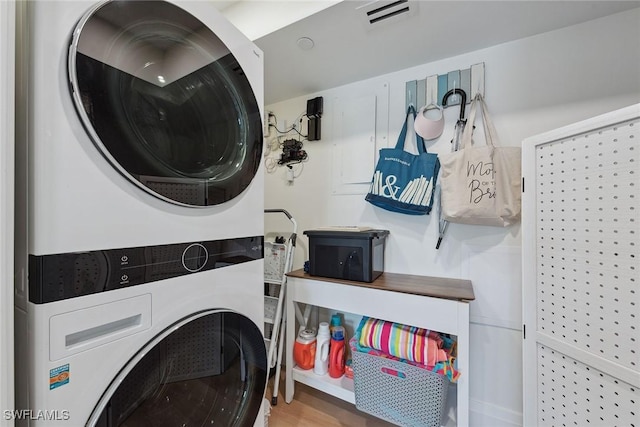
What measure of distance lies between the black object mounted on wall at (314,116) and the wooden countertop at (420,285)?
0.94 m

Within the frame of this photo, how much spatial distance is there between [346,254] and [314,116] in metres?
1.01

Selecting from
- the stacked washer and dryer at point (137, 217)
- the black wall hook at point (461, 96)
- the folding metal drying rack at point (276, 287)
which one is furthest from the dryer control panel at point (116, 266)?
the black wall hook at point (461, 96)

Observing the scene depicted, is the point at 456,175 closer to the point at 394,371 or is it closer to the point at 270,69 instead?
the point at 394,371

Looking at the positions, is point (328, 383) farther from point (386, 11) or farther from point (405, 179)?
point (386, 11)

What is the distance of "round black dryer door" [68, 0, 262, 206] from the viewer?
1.73 feet

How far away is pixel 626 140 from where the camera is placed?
678 millimetres

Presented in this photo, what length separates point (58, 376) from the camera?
479 millimetres

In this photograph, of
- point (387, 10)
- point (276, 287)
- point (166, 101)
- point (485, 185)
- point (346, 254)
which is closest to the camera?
point (166, 101)

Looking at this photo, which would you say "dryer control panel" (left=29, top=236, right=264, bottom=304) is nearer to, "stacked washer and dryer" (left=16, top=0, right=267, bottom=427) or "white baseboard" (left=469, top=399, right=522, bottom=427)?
"stacked washer and dryer" (left=16, top=0, right=267, bottom=427)

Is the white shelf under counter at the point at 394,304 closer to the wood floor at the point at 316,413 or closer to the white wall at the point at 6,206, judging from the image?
the wood floor at the point at 316,413

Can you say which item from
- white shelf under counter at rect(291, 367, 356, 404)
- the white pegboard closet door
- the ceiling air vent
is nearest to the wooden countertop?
the white pegboard closet door

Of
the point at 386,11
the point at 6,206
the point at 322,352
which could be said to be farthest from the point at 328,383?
the point at 386,11

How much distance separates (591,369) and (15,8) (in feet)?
5.20

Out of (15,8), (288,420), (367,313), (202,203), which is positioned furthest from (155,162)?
(288,420)
